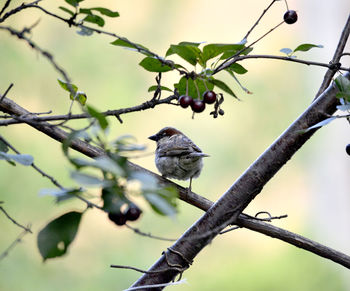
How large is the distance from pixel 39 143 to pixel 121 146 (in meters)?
3.76

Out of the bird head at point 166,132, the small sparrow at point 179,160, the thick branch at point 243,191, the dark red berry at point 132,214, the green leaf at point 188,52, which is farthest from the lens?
the bird head at point 166,132

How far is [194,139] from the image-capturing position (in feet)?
A: 14.3

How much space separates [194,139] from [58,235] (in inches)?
146

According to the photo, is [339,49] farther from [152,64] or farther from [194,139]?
[194,139]

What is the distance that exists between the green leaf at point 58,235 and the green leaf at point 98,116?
0.14 metres

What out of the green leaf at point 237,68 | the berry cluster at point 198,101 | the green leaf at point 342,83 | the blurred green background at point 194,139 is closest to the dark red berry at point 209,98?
the berry cluster at point 198,101

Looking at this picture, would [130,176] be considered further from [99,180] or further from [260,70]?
[260,70]

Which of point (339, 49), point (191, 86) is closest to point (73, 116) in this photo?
point (191, 86)

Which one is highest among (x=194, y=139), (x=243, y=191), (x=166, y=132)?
(x=194, y=139)

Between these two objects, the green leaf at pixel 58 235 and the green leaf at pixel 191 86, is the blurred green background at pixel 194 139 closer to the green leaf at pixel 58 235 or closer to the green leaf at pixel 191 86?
the green leaf at pixel 191 86

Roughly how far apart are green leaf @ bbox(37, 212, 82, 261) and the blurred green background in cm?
317

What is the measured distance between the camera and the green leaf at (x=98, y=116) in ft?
1.87

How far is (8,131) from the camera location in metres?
4.30

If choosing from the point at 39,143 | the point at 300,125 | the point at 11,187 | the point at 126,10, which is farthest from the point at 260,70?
the point at 300,125
